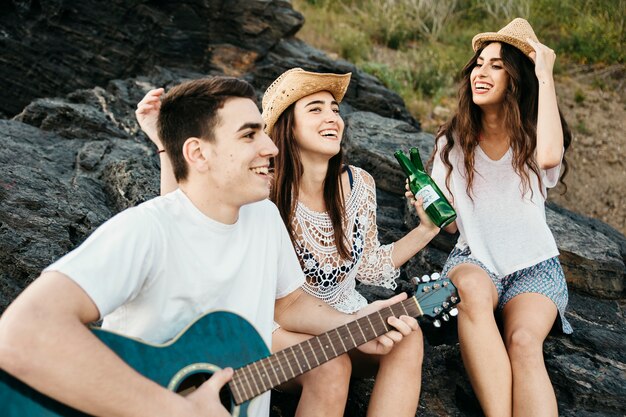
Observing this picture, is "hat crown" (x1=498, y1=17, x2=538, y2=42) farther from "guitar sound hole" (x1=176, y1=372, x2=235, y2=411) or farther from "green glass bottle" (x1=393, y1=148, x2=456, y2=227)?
"guitar sound hole" (x1=176, y1=372, x2=235, y2=411)

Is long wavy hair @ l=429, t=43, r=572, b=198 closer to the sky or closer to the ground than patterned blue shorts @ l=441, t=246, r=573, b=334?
closer to the sky

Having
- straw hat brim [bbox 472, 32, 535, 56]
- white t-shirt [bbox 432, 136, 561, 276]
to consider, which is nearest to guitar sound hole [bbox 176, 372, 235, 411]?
white t-shirt [bbox 432, 136, 561, 276]

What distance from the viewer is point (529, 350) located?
10.4 ft

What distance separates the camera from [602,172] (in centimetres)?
864

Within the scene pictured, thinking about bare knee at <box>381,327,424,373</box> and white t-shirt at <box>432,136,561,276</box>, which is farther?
white t-shirt at <box>432,136,561,276</box>

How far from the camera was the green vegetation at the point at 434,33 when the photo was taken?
31.7ft

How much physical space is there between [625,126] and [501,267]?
21.1 ft

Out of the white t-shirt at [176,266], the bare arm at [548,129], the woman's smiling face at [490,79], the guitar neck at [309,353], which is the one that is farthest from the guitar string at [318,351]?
the woman's smiling face at [490,79]

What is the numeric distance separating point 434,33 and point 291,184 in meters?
8.17

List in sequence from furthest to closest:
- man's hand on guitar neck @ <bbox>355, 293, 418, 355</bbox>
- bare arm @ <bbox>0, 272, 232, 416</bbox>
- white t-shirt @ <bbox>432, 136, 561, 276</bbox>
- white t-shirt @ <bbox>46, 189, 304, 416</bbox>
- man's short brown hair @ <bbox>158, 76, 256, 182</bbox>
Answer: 1. white t-shirt @ <bbox>432, 136, 561, 276</bbox>
2. man's hand on guitar neck @ <bbox>355, 293, 418, 355</bbox>
3. man's short brown hair @ <bbox>158, 76, 256, 182</bbox>
4. white t-shirt @ <bbox>46, 189, 304, 416</bbox>
5. bare arm @ <bbox>0, 272, 232, 416</bbox>

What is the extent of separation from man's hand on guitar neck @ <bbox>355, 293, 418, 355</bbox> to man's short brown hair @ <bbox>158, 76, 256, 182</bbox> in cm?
99

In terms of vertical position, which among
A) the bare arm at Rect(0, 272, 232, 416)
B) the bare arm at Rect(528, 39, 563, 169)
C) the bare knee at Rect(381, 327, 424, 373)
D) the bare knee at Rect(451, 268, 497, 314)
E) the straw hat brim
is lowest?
the bare knee at Rect(381, 327, 424, 373)

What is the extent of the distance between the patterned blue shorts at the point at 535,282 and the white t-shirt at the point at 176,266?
1295 mm

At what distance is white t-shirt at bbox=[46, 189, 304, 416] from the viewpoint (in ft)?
7.23
